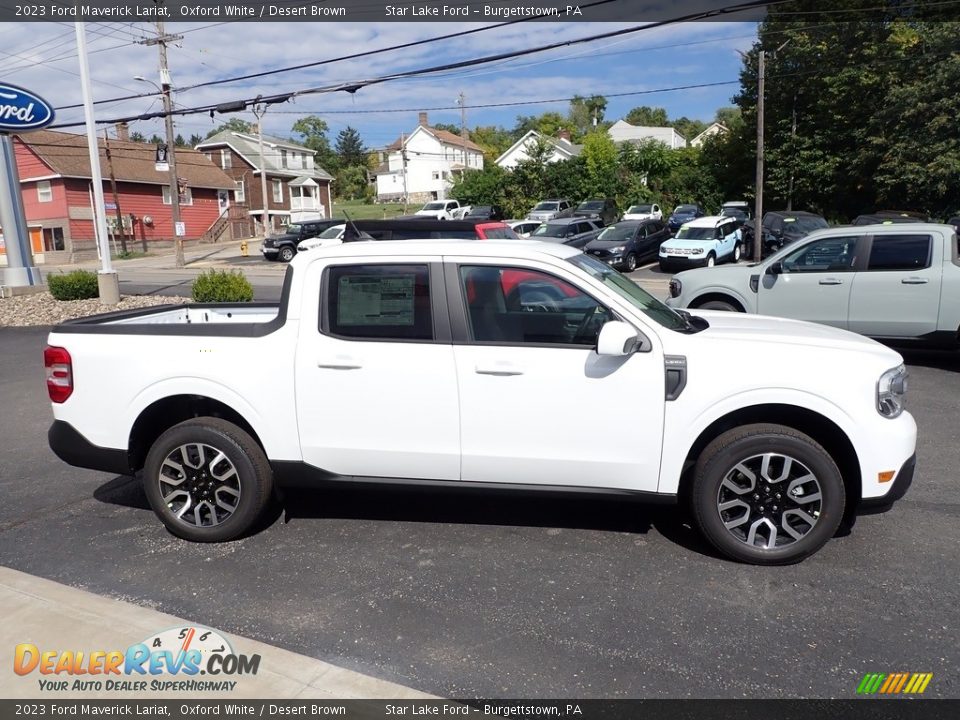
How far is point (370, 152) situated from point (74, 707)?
120198mm

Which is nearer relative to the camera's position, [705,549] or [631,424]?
[631,424]

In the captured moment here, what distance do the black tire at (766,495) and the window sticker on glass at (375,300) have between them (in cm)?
187

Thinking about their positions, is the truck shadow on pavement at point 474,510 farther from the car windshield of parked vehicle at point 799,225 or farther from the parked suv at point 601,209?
the parked suv at point 601,209

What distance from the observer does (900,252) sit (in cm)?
892

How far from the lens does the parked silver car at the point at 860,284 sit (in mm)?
8664

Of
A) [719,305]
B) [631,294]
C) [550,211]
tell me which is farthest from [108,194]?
[631,294]

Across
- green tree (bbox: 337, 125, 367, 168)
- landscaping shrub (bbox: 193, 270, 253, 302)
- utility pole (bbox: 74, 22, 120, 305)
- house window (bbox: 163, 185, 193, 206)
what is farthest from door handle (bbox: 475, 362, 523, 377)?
green tree (bbox: 337, 125, 367, 168)

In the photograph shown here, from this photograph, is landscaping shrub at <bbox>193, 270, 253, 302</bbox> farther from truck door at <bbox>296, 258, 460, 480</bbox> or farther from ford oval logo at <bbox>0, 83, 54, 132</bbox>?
truck door at <bbox>296, 258, 460, 480</bbox>

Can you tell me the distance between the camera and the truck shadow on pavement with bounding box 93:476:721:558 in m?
4.46

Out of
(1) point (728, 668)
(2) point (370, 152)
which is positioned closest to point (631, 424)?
(1) point (728, 668)

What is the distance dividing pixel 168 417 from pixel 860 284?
26.1ft

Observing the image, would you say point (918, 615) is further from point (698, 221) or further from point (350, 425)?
point (698, 221)

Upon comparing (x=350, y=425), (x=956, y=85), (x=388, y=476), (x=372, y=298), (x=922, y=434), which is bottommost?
(x=922, y=434)

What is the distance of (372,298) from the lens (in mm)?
4355
